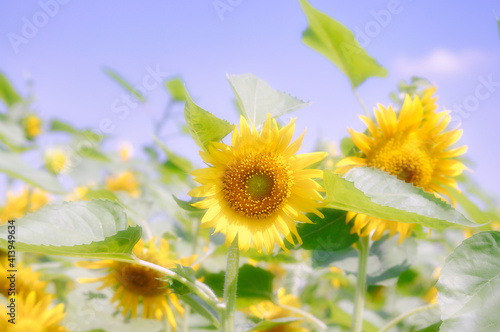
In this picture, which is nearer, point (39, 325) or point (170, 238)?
point (39, 325)

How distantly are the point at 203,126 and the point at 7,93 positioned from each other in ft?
9.01

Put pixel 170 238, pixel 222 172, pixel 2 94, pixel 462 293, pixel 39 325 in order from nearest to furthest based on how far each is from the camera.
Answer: pixel 462 293 → pixel 222 172 → pixel 39 325 → pixel 170 238 → pixel 2 94

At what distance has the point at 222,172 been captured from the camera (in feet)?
3.19

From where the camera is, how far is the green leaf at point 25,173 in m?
1.50

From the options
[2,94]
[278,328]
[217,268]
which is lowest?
[278,328]

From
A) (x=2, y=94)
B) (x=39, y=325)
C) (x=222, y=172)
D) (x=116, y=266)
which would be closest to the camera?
(x=222, y=172)

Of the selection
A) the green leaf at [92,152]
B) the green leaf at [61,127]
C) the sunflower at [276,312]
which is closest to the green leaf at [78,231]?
the sunflower at [276,312]

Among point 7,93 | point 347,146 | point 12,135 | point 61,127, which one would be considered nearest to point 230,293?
point 347,146

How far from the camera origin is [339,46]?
3.91ft

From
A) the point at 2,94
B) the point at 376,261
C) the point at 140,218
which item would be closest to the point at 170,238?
the point at 140,218

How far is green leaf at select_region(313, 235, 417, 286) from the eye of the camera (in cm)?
132

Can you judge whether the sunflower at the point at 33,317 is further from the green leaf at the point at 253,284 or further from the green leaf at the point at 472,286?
the green leaf at the point at 472,286

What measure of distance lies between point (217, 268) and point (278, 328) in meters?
0.35

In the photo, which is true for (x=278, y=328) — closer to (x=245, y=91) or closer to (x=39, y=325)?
(x=39, y=325)
